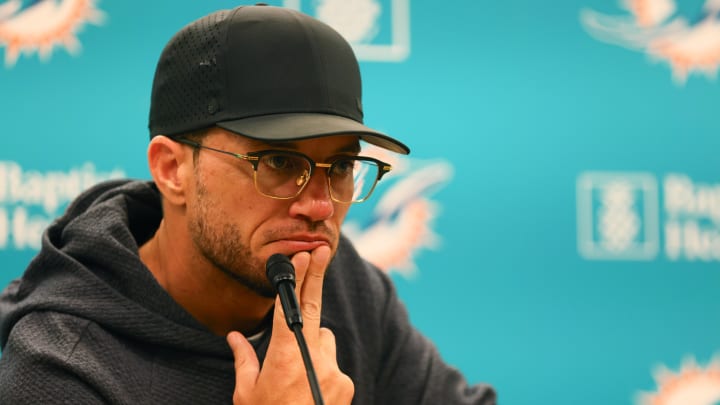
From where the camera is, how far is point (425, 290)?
196cm

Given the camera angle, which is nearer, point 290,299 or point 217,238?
point 290,299

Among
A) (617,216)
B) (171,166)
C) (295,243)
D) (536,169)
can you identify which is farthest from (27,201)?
(617,216)

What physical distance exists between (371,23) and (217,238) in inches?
37.7

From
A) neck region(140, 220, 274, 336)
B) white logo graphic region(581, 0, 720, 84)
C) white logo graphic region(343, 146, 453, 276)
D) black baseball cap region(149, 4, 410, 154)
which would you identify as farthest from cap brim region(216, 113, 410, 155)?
white logo graphic region(581, 0, 720, 84)

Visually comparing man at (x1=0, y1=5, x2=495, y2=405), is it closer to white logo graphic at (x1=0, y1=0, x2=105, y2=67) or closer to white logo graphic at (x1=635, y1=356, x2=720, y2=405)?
white logo graphic at (x1=0, y1=0, x2=105, y2=67)

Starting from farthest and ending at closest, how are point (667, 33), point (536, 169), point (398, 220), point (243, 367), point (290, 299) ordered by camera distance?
1. point (667, 33)
2. point (536, 169)
3. point (398, 220)
4. point (243, 367)
5. point (290, 299)

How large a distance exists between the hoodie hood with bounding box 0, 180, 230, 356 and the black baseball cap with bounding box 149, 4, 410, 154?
19 centimetres

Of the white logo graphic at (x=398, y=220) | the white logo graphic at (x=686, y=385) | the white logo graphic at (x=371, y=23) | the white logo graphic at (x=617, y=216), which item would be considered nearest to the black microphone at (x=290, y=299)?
the white logo graphic at (x=398, y=220)

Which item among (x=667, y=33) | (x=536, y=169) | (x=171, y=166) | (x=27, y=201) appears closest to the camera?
(x=171, y=166)

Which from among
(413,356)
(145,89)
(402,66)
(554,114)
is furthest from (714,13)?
(145,89)

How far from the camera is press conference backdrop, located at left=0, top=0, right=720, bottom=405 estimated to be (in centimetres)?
192

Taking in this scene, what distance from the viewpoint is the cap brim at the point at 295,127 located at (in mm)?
1048

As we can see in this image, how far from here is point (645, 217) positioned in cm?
208

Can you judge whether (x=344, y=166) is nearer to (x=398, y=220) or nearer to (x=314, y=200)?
(x=314, y=200)
